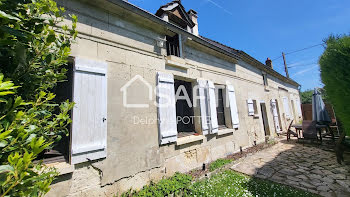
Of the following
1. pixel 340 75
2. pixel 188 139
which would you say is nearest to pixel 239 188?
pixel 188 139

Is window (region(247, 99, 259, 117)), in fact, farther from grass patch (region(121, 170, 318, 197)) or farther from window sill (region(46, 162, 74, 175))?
window sill (region(46, 162, 74, 175))

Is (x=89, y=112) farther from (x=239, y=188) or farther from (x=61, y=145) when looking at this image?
(x=239, y=188)

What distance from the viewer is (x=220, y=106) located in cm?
634

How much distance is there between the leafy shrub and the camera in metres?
3.03

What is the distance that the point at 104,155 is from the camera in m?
2.91

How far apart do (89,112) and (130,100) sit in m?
0.94

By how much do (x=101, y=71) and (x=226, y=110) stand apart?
518 centimetres

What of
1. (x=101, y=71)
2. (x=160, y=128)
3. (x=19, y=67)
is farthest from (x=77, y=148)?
(x=19, y=67)

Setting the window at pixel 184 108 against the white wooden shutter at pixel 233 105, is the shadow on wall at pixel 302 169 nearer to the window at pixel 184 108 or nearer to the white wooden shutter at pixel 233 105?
the white wooden shutter at pixel 233 105

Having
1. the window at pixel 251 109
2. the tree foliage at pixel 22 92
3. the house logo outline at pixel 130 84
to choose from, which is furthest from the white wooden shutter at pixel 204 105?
the tree foliage at pixel 22 92

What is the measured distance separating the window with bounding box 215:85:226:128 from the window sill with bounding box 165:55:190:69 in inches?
84.6

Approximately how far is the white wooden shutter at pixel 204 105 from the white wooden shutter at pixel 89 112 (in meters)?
3.13

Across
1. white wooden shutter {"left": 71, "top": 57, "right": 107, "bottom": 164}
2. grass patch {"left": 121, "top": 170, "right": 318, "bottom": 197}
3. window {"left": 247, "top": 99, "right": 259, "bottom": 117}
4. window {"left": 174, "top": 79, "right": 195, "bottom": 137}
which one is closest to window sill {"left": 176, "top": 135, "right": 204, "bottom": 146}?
window {"left": 174, "top": 79, "right": 195, "bottom": 137}

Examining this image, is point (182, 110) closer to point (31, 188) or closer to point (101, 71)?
point (101, 71)
